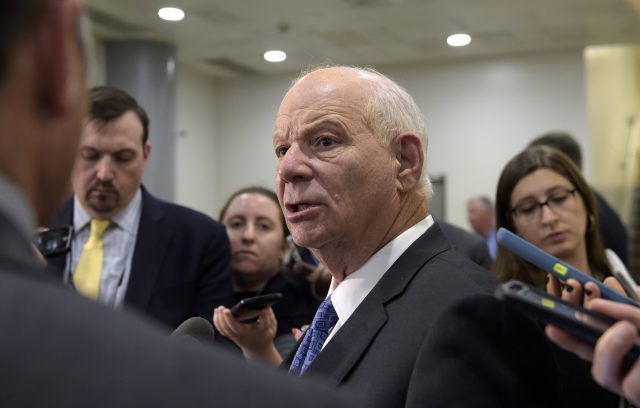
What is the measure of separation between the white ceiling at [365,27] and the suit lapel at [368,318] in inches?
247

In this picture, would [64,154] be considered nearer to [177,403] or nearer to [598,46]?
[177,403]

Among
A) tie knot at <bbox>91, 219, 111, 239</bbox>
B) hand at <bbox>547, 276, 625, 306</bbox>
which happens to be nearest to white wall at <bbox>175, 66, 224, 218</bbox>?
tie knot at <bbox>91, 219, 111, 239</bbox>

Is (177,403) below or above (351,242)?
Result: below

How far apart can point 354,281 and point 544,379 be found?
52cm

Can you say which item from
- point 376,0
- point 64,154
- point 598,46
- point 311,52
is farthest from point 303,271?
point 598,46

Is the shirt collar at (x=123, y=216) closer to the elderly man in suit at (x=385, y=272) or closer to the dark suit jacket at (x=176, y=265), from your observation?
the dark suit jacket at (x=176, y=265)

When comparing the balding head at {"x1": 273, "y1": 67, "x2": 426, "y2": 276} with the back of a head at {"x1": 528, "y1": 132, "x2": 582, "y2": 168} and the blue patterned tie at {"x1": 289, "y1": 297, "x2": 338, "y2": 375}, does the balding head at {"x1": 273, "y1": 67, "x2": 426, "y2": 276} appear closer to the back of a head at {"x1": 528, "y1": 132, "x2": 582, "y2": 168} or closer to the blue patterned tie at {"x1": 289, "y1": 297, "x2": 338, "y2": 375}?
the blue patterned tie at {"x1": 289, "y1": 297, "x2": 338, "y2": 375}

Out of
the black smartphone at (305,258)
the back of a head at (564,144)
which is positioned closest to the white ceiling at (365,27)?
the back of a head at (564,144)

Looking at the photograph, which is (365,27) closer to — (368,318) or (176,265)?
(176,265)

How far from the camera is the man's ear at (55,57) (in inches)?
21.3

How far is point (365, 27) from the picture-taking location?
852 cm

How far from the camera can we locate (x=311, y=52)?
9.64m

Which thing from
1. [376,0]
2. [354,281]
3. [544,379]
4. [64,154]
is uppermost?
[376,0]

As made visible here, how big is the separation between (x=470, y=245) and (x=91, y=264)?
1.56m
